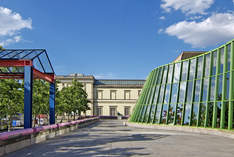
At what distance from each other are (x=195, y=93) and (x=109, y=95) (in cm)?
6852

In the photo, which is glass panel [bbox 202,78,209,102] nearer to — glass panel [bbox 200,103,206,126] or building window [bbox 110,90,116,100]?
glass panel [bbox 200,103,206,126]

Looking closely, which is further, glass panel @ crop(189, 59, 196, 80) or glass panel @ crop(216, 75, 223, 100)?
glass panel @ crop(189, 59, 196, 80)

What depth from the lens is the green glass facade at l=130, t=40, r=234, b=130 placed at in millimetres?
21078

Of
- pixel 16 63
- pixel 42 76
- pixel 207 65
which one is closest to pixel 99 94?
pixel 207 65

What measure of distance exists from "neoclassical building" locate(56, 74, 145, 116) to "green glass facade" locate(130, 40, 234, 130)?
58.2 meters

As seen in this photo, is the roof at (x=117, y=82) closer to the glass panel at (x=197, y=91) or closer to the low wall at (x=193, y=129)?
the low wall at (x=193, y=129)

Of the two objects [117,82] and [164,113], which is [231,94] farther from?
[117,82]

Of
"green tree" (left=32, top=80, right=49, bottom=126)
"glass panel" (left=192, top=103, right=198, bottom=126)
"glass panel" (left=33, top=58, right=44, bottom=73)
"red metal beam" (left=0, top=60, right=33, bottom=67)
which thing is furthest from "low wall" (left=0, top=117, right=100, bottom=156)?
"glass panel" (left=192, top=103, right=198, bottom=126)

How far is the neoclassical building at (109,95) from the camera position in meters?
90.8

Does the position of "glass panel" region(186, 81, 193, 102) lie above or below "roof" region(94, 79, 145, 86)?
below

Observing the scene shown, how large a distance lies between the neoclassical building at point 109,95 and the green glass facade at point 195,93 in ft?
191

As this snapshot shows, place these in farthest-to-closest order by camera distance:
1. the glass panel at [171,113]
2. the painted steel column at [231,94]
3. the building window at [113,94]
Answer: the building window at [113,94] < the glass panel at [171,113] < the painted steel column at [231,94]

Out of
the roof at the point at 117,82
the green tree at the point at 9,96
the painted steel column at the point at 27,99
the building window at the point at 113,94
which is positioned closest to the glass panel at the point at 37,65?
the painted steel column at the point at 27,99

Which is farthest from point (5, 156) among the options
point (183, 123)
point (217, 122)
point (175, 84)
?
point (175, 84)
